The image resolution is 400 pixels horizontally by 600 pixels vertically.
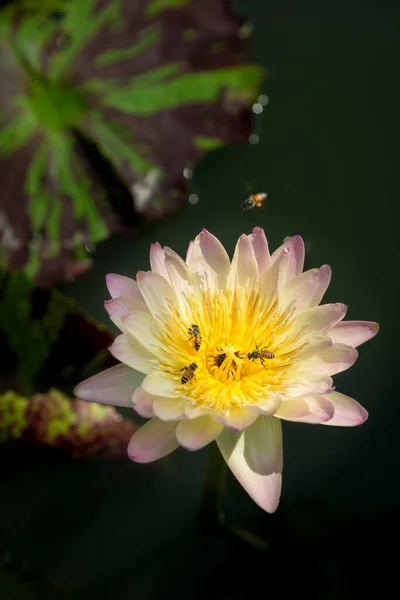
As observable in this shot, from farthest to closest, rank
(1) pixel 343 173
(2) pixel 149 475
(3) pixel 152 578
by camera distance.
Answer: (1) pixel 343 173 → (2) pixel 149 475 → (3) pixel 152 578

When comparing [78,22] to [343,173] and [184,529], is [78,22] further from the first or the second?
[184,529]

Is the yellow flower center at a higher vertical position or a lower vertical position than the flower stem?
higher

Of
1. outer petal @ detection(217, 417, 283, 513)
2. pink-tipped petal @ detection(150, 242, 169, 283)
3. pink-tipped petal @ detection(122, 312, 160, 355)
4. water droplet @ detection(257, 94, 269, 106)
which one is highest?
water droplet @ detection(257, 94, 269, 106)

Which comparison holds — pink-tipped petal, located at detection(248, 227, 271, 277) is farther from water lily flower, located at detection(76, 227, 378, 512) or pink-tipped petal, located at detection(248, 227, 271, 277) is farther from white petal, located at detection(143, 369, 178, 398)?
white petal, located at detection(143, 369, 178, 398)

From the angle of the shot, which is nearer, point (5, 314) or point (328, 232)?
point (5, 314)

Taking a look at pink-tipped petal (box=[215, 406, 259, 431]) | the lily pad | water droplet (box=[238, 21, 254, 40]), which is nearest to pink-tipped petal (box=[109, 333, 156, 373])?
pink-tipped petal (box=[215, 406, 259, 431])

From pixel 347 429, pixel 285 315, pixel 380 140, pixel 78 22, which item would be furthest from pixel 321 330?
pixel 78 22
